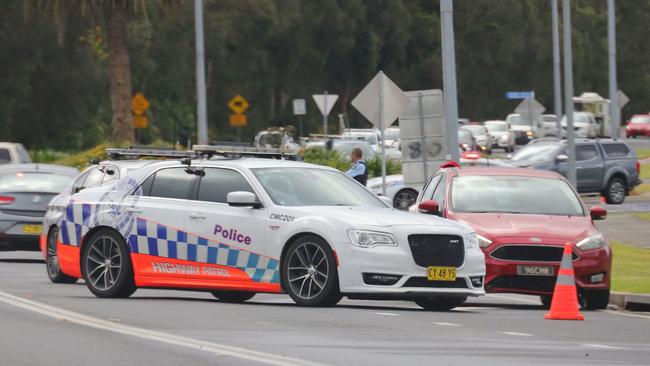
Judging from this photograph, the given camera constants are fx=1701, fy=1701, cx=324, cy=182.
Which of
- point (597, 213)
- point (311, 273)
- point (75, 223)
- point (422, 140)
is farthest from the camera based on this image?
point (422, 140)

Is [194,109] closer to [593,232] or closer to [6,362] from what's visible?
[593,232]

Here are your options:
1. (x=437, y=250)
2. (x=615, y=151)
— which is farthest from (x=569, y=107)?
(x=437, y=250)

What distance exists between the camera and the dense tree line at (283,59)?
245 feet

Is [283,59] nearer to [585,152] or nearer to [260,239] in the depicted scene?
[585,152]

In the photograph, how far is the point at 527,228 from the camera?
17953mm

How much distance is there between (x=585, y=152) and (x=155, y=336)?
3454cm

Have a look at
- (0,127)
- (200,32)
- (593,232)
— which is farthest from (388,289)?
(0,127)

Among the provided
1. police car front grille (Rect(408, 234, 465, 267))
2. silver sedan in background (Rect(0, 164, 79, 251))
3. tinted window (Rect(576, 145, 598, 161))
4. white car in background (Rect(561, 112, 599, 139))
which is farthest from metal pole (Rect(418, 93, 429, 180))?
white car in background (Rect(561, 112, 599, 139))

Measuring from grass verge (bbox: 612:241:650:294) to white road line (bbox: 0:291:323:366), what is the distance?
711 cm

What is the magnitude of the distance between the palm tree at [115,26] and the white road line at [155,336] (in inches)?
1283

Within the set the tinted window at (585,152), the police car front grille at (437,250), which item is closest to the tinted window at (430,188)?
the police car front grille at (437,250)

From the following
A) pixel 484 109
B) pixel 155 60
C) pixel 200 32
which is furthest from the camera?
pixel 484 109

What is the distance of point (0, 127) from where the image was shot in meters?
72.1

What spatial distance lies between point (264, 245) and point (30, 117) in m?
60.0
